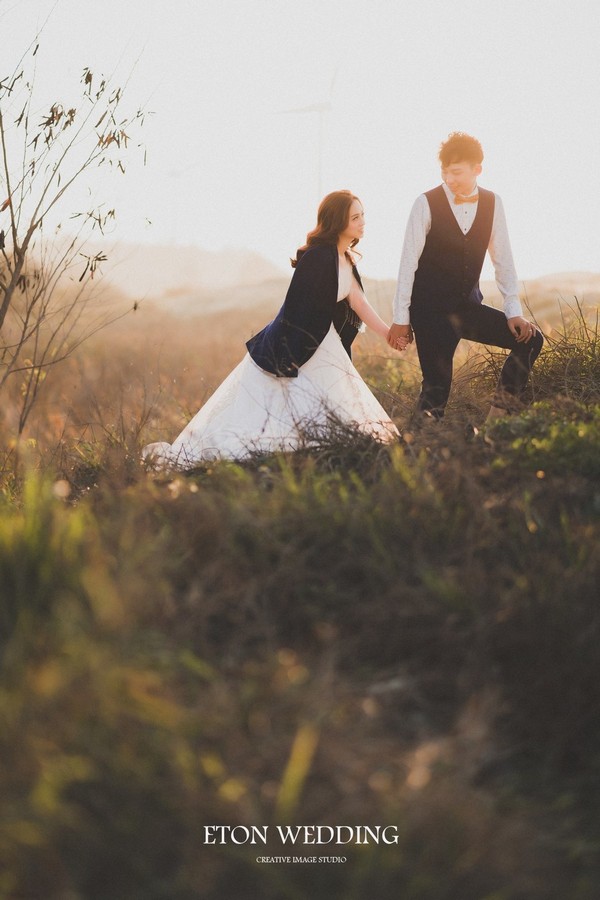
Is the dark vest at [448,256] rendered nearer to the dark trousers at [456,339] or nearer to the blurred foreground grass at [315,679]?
the dark trousers at [456,339]

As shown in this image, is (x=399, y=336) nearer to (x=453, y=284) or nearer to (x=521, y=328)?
(x=453, y=284)

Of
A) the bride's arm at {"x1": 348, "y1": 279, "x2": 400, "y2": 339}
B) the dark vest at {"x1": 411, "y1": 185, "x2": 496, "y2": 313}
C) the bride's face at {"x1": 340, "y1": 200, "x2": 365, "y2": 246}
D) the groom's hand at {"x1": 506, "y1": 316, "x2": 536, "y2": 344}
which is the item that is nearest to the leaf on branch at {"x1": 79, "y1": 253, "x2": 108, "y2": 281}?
the bride's face at {"x1": 340, "y1": 200, "x2": 365, "y2": 246}

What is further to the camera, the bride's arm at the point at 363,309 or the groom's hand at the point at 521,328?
the bride's arm at the point at 363,309

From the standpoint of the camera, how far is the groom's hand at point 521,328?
613 cm

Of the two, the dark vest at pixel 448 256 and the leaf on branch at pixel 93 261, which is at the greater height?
the leaf on branch at pixel 93 261

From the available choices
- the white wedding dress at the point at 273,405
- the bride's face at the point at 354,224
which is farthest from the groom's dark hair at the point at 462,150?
the white wedding dress at the point at 273,405

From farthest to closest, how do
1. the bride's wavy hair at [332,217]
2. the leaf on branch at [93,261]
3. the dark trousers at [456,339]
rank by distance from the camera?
the bride's wavy hair at [332,217], the dark trousers at [456,339], the leaf on branch at [93,261]

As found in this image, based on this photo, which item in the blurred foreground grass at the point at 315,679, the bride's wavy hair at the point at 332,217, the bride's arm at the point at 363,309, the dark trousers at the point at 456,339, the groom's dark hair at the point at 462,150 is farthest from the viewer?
the bride's arm at the point at 363,309

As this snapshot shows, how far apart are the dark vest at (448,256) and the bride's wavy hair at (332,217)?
0.59 meters

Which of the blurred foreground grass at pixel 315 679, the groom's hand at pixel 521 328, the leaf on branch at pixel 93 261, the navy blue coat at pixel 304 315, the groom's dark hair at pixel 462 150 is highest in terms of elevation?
the groom's dark hair at pixel 462 150

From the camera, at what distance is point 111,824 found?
7.46 ft

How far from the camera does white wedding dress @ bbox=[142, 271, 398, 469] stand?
6.11 m

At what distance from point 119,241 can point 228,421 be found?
1469mm

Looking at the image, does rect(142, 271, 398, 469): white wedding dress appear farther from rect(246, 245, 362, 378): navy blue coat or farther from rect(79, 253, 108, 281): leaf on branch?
rect(79, 253, 108, 281): leaf on branch
